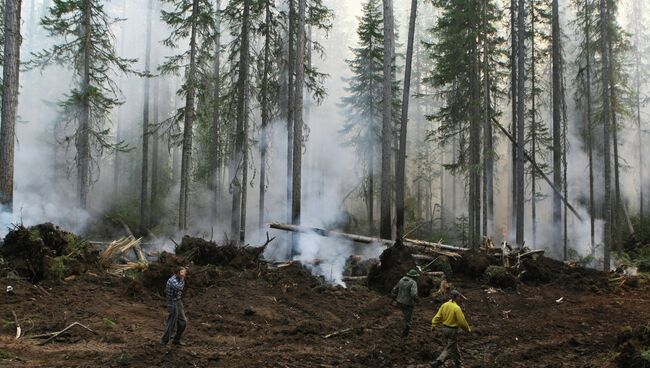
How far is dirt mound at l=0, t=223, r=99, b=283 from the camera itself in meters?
11.3

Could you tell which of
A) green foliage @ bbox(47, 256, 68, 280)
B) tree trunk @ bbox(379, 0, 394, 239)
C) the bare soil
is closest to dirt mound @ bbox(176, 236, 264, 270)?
the bare soil

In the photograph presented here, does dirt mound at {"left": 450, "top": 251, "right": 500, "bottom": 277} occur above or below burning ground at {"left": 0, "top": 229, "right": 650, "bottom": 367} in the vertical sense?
above

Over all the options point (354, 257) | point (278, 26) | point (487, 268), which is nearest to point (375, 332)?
point (354, 257)

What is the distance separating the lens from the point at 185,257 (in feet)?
47.0

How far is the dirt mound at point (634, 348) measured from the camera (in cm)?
631

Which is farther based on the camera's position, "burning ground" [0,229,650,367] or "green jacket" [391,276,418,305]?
"green jacket" [391,276,418,305]

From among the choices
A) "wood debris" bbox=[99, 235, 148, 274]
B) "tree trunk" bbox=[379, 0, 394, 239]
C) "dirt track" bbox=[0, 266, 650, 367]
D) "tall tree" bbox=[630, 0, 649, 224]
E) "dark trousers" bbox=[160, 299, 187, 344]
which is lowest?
"dirt track" bbox=[0, 266, 650, 367]

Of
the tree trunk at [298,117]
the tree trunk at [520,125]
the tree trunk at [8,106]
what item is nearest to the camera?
the tree trunk at [8,106]

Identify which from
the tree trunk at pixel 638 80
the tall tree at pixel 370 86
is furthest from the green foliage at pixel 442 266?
the tree trunk at pixel 638 80

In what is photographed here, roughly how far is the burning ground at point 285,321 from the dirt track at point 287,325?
0.03 meters

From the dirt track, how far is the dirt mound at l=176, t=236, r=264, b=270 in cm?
67

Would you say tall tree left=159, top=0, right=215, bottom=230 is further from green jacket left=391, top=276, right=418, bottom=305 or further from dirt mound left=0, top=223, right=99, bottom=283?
green jacket left=391, top=276, right=418, bottom=305

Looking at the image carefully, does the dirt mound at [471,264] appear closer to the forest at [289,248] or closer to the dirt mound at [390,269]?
the forest at [289,248]

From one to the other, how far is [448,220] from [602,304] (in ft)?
100
